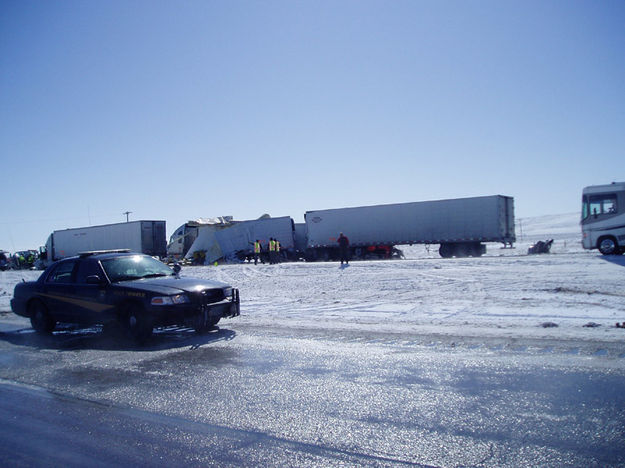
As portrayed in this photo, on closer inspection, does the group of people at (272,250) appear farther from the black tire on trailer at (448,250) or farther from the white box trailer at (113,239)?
the black tire on trailer at (448,250)

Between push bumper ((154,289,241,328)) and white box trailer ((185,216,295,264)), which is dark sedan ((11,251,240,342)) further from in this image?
white box trailer ((185,216,295,264))

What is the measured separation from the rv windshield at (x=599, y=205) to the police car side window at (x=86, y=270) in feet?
72.8

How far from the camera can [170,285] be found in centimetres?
916

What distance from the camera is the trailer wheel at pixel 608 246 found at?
75.8ft

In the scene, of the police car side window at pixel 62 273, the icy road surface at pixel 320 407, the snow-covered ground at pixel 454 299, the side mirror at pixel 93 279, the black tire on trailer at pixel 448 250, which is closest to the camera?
the icy road surface at pixel 320 407

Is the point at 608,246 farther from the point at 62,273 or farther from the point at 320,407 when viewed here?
the point at 320,407

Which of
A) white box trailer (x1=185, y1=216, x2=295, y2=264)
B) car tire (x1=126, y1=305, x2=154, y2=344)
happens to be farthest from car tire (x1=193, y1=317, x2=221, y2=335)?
white box trailer (x1=185, y1=216, x2=295, y2=264)

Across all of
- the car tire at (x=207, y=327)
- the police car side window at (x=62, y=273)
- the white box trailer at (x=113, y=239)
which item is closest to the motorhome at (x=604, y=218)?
the car tire at (x=207, y=327)

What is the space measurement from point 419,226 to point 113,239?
24588 millimetres

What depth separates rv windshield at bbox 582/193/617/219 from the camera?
23516 millimetres

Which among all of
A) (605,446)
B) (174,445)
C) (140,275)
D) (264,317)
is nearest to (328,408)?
(174,445)

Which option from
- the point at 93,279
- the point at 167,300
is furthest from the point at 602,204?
the point at 93,279

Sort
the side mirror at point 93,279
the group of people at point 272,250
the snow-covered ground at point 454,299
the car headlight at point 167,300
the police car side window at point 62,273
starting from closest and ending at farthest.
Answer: the car headlight at point 167,300 < the side mirror at point 93,279 < the snow-covered ground at point 454,299 < the police car side window at point 62,273 < the group of people at point 272,250

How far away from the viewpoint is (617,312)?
10.3 meters
